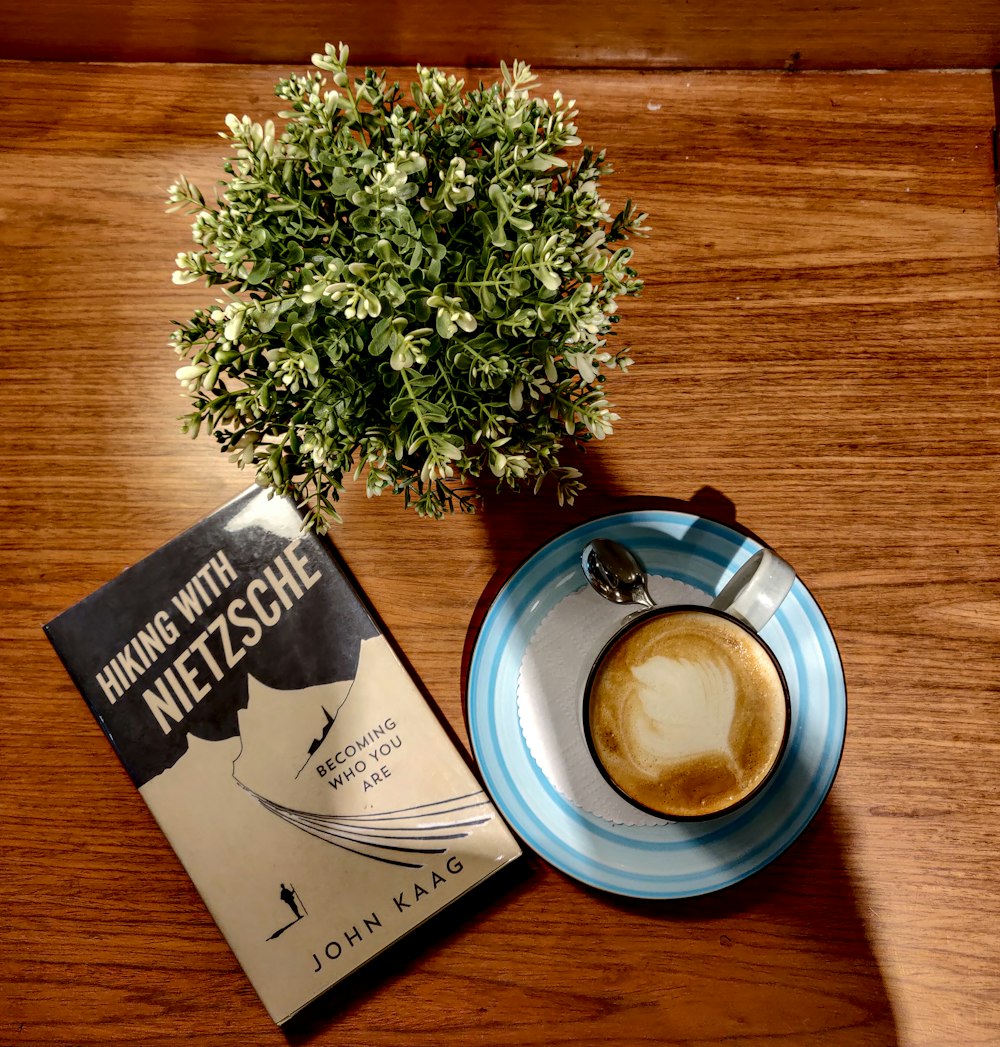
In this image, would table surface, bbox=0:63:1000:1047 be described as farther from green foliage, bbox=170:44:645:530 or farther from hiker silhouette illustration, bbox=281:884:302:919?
green foliage, bbox=170:44:645:530

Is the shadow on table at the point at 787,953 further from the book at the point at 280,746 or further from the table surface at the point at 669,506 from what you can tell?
the book at the point at 280,746

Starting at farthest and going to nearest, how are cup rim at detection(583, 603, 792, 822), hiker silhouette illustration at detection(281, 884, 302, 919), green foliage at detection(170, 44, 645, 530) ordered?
hiker silhouette illustration at detection(281, 884, 302, 919)
cup rim at detection(583, 603, 792, 822)
green foliage at detection(170, 44, 645, 530)

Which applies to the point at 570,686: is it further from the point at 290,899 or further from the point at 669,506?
the point at 290,899

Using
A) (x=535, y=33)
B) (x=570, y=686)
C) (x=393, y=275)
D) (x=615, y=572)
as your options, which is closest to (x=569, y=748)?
(x=570, y=686)

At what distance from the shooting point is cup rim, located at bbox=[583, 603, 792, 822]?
841 mm

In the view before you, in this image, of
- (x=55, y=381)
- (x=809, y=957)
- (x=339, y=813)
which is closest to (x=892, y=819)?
(x=809, y=957)

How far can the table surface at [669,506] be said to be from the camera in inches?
38.0

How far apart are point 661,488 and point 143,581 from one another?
67 cm

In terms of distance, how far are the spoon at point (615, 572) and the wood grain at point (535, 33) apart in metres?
0.65

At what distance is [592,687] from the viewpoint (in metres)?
0.87

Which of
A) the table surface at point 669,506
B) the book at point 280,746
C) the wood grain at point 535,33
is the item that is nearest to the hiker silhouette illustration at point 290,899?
the book at point 280,746

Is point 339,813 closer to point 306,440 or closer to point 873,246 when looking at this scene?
point 306,440

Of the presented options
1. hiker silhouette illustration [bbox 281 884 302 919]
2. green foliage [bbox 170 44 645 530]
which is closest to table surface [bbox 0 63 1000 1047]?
hiker silhouette illustration [bbox 281 884 302 919]

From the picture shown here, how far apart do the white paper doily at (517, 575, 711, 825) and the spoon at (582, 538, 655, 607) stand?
0.9 inches
